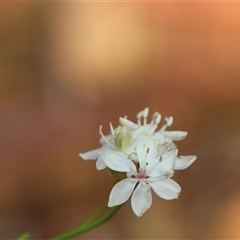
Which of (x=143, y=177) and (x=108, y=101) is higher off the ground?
(x=108, y=101)

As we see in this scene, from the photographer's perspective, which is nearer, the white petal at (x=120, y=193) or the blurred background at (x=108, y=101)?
the white petal at (x=120, y=193)

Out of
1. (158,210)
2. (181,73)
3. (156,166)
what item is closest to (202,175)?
(158,210)

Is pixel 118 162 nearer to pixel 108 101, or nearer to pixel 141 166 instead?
pixel 141 166

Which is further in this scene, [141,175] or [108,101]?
[108,101]

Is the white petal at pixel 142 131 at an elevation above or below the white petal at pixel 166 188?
above

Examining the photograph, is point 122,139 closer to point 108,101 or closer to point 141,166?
point 141,166

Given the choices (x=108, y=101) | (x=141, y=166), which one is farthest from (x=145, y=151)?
(x=108, y=101)

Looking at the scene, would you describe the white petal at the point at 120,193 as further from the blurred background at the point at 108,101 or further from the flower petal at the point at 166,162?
the blurred background at the point at 108,101

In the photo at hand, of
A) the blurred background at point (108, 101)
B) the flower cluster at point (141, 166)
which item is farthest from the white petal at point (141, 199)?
the blurred background at point (108, 101)
